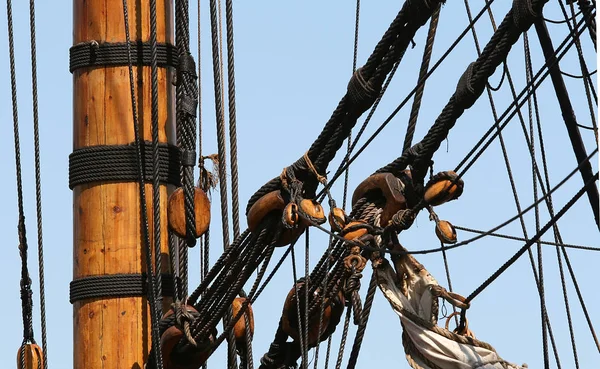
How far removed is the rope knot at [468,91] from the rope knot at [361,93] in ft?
1.25

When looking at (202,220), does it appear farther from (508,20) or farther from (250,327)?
(508,20)

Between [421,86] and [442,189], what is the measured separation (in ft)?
2.45

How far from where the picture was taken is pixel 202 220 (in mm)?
7637

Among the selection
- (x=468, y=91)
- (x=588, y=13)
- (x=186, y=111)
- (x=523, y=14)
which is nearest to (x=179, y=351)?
(x=186, y=111)

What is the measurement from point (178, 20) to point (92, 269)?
1290mm

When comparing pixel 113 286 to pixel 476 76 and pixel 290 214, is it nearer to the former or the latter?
pixel 290 214

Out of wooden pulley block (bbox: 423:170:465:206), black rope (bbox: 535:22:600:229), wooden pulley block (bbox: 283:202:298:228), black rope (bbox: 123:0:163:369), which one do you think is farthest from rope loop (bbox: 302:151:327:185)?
black rope (bbox: 535:22:600:229)

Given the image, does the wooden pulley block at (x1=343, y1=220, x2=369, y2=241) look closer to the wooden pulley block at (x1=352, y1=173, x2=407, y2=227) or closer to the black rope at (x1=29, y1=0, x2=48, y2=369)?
the wooden pulley block at (x1=352, y1=173, x2=407, y2=227)

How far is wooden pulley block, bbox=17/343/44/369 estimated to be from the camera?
7953 mm

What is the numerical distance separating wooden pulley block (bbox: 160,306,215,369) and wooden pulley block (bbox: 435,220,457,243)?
124 centimetres

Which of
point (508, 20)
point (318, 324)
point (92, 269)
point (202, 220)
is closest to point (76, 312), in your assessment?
point (92, 269)

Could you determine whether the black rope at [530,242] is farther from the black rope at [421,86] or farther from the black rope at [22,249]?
the black rope at [22,249]

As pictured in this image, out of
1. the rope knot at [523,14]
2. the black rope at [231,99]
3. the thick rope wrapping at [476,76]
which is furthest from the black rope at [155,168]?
the rope knot at [523,14]

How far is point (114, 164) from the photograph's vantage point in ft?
25.0
